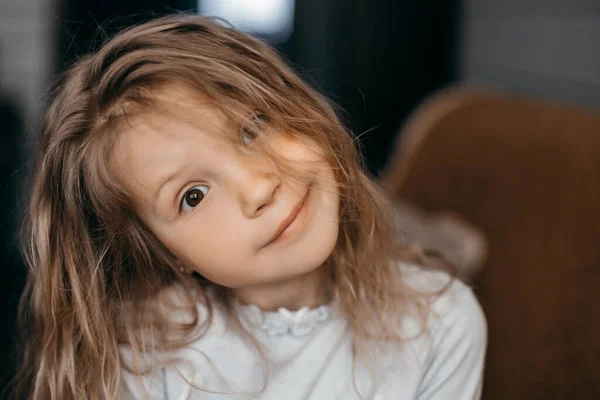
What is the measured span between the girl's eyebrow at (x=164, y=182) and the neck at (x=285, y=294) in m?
0.22

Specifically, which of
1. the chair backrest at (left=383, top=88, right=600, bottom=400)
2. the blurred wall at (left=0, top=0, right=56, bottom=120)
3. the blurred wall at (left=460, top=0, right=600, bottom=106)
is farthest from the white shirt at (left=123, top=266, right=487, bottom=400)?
the blurred wall at (left=0, top=0, right=56, bottom=120)

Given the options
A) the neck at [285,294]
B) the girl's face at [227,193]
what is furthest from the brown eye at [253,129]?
the neck at [285,294]

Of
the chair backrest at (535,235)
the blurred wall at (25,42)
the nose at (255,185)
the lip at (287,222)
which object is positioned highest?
the nose at (255,185)

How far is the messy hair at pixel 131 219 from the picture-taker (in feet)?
2.68

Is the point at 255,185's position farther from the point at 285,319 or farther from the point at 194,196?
the point at 285,319

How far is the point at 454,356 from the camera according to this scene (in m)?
0.95

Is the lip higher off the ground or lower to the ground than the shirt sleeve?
higher

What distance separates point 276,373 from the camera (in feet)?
3.07

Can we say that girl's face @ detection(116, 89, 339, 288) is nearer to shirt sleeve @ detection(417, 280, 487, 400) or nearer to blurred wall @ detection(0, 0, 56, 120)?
shirt sleeve @ detection(417, 280, 487, 400)

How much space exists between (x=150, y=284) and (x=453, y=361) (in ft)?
1.44

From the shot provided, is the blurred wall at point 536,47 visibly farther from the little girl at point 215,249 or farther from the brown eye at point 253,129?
the brown eye at point 253,129

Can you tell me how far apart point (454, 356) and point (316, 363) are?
0.19 metres

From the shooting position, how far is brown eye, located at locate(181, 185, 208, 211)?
Answer: 0.81m

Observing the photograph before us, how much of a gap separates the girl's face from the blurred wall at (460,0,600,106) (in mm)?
1436
